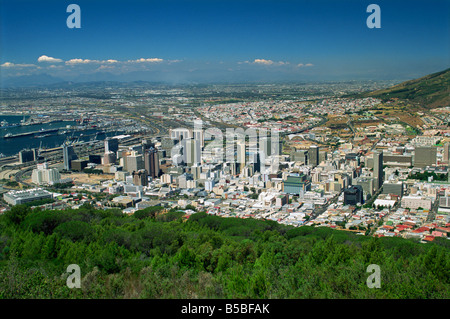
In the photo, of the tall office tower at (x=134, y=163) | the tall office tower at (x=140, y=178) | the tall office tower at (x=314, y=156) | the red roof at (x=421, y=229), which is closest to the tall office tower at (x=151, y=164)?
the tall office tower at (x=134, y=163)

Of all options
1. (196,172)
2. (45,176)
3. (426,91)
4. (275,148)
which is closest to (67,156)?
(45,176)

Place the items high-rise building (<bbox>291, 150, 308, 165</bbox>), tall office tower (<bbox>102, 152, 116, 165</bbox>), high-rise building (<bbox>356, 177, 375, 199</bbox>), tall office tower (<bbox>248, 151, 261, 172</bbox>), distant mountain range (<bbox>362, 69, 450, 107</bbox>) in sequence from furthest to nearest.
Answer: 1. distant mountain range (<bbox>362, 69, 450, 107</bbox>)
2. tall office tower (<bbox>102, 152, 116, 165</bbox>)
3. high-rise building (<bbox>291, 150, 308, 165</bbox>)
4. tall office tower (<bbox>248, 151, 261, 172</bbox>)
5. high-rise building (<bbox>356, 177, 375, 199</bbox>)

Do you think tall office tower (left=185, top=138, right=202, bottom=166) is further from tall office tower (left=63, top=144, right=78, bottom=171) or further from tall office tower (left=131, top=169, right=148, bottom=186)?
tall office tower (left=63, top=144, right=78, bottom=171)

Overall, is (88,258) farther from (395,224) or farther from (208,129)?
(208,129)

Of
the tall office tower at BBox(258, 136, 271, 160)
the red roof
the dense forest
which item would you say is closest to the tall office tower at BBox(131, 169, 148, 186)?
the tall office tower at BBox(258, 136, 271, 160)

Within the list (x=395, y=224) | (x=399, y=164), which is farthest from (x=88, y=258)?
(x=399, y=164)

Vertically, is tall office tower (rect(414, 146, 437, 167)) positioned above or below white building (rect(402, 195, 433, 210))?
above
